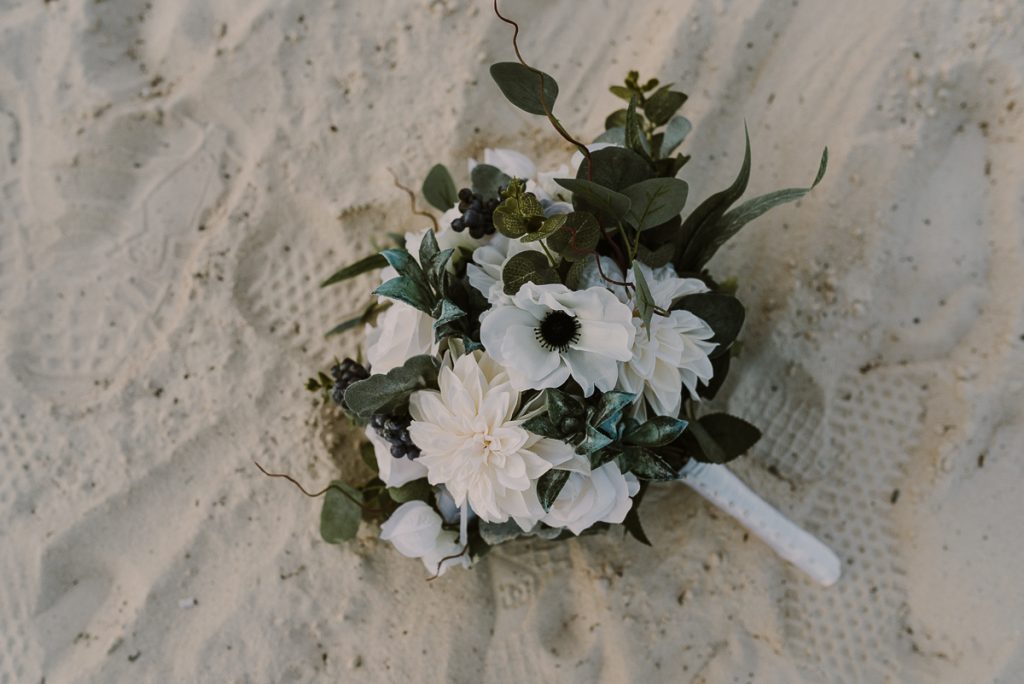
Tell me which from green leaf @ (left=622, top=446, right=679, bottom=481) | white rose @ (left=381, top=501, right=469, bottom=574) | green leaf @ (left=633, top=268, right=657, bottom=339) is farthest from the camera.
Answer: white rose @ (left=381, top=501, right=469, bottom=574)

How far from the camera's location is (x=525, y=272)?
664 millimetres

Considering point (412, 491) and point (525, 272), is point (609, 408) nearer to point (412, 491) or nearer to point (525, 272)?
point (525, 272)

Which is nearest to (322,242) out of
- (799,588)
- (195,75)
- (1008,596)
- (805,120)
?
(195,75)

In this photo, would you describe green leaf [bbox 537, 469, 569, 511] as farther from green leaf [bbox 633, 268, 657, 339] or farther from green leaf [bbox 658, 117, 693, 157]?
green leaf [bbox 658, 117, 693, 157]

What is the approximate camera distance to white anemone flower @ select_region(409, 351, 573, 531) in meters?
0.64

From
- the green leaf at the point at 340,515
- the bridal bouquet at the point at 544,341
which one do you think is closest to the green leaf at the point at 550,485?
the bridal bouquet at the point at 544,341

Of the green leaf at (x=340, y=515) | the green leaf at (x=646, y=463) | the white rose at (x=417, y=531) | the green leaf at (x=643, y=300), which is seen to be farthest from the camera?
the green leaf at (x=340, y=515)

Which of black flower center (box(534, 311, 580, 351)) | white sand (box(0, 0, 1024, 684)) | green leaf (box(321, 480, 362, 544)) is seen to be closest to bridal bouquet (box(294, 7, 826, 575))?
black flower center (box(534, 311, 580, 351))

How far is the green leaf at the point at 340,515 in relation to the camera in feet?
3.07

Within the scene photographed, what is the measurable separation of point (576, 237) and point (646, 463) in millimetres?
232

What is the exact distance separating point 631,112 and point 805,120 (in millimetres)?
478

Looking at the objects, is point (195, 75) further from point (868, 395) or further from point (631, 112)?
point (868, 395)

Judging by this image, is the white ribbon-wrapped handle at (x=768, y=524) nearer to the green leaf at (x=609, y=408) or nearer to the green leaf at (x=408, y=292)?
the green leaf at (x=609, y=408)

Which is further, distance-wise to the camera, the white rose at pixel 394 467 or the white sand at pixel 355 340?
the white sand at pixel 355 340
